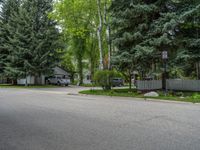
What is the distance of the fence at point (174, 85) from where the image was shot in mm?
18422

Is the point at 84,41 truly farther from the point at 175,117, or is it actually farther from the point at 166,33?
the point at 175,117

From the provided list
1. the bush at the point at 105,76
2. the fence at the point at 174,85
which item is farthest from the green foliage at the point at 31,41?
the fence at the point at 174,85

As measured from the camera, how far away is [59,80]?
39.7m

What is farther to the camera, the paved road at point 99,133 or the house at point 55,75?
the house at point 55,75

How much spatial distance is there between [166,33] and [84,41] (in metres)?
26.3

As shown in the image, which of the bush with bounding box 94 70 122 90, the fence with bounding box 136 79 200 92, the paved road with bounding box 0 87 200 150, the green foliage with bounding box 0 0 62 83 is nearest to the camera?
the paved road with bounding box 0 87 200 150

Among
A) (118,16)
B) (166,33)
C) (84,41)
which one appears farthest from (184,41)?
(84,41)

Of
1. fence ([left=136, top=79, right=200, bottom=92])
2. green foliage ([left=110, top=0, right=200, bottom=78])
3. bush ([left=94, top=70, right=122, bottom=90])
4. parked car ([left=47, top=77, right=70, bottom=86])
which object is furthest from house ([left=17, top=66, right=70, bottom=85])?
green foliage ([left=110, top=0, right=200, bottom=78])

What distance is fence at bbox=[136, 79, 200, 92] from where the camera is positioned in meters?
18.4

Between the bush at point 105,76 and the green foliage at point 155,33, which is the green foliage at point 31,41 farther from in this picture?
the green foliage at point 155,33

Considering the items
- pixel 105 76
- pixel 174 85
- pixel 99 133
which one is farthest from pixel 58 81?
pixel 99 133

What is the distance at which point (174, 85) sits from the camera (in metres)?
19.6

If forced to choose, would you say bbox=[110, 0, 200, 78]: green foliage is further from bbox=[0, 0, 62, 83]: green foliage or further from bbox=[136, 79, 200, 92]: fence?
bbox=[0, 0, 62, 83]: green foliage

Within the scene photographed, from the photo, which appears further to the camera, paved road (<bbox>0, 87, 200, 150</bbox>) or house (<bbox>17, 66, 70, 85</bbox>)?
house (<bbox>17, 66, 70, 85</bbox>)
